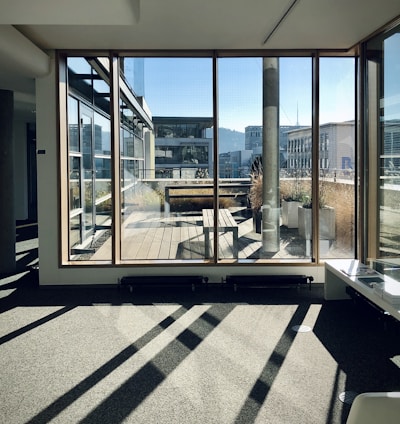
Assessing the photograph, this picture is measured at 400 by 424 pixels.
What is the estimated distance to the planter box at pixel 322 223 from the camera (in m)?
6.23

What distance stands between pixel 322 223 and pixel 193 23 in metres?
2.87

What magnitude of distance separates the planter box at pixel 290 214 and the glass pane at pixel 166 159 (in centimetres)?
92

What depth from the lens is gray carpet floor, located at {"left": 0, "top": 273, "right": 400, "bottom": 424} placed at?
3055 millimetres

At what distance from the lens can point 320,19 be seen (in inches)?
190

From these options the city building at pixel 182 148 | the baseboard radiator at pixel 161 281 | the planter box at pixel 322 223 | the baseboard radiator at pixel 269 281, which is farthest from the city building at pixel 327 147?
the baseboard radiator at pixel 161 281

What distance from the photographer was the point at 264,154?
623 cm

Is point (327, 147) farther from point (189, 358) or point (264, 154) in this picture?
point (189, 358)

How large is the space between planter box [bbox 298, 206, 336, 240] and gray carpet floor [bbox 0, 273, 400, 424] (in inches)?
34.0

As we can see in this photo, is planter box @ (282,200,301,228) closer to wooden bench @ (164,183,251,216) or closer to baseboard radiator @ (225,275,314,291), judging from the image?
wooden bench @ (164,183,251,216)

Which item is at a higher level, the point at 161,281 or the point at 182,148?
the point at 182,148

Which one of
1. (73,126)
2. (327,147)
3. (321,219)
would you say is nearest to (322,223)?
(321,219)

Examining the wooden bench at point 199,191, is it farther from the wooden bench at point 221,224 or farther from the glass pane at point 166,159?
the wooden bench at point 221,224

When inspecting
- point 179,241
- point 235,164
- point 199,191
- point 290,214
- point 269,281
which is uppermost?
point 235,164

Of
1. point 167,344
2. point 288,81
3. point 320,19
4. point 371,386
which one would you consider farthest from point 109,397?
point 288,81
